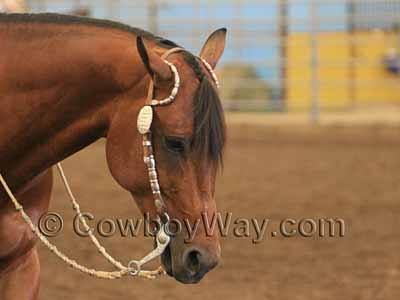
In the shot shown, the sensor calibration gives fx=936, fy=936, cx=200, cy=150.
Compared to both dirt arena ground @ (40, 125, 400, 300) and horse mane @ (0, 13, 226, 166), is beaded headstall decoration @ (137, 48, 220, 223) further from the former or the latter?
dirt arena ground @ (40, 125, 400, 300)

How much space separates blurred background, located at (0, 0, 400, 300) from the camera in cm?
574

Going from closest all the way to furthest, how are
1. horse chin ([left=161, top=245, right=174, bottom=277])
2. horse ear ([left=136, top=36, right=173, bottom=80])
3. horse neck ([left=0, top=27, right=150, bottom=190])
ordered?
horse ear ([left=136, top=36, right=173, bottom=80]) → horse chin ([left=161, top=245, right=174, bottom=277]) → horse neck ([left=0, top=27, right=150, bottom=190])

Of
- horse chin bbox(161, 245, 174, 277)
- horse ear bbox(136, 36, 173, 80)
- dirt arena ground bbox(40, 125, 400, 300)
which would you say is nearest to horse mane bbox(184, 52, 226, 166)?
horse ear bbox(136, 36, 173, 80)

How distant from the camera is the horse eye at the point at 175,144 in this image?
2955mm

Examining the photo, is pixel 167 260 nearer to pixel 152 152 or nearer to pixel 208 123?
pixel 152 152

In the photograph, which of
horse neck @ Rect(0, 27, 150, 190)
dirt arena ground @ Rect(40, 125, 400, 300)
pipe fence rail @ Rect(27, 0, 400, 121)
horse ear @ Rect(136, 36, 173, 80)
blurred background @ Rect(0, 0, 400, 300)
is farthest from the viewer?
pipe fence rail @ Rect(27, 0, 400, 121)

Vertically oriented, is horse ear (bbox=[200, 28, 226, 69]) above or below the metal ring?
above

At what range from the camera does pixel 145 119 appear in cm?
299

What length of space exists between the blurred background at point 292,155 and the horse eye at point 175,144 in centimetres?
251

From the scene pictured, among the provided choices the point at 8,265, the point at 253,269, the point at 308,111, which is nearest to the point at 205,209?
the point at 8,265

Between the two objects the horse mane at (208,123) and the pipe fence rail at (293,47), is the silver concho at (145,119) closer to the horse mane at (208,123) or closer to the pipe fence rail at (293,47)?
the horse mane at (208,123)

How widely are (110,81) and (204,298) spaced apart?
8.05 ft

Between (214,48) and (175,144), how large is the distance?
0.45m

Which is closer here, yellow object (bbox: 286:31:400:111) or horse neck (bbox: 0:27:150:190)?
horse neck (bbox: 0:27:150:190)
